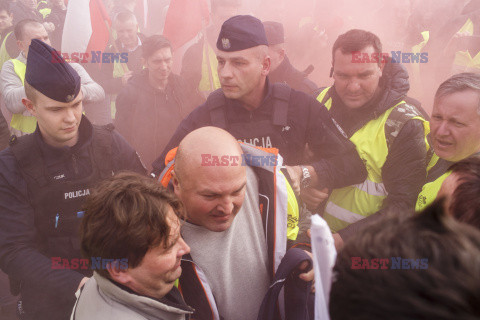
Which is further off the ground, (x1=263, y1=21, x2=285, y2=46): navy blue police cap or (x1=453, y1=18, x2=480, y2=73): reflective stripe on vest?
(x1=263, y1=21, x2=285, y2=46): navy blue police cap

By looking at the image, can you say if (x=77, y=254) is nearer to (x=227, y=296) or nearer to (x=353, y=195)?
(x=227, y=296)

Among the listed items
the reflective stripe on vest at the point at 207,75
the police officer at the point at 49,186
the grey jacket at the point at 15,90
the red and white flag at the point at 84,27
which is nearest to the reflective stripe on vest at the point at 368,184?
the police officer at the point at 49,186

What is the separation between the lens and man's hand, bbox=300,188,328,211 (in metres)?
2.58

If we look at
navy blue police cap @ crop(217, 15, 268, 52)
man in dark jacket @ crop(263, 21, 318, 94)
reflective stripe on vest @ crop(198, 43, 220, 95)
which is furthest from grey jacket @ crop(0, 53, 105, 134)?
man in dark jacket @ crop(263, 21, 318, 94)

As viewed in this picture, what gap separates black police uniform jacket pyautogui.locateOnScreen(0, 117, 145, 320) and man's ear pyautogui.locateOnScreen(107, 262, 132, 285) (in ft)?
2.78

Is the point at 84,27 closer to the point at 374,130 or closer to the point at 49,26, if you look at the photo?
the point at 49,26

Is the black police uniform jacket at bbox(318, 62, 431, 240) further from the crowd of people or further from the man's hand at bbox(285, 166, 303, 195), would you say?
the man's hand at bbox(285, 166, 303, 195)

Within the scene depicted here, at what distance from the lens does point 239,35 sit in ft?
8.61

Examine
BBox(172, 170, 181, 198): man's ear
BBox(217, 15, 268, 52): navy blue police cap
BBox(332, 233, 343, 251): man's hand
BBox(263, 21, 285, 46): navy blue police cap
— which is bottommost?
BBox(332, 233, 343, 251): man's hand

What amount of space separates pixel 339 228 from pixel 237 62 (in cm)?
154

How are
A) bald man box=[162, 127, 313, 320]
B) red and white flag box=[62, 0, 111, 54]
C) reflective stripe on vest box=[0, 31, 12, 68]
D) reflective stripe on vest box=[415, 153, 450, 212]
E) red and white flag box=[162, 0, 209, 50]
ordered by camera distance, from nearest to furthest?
bald man box=[162, 127, 313, 320] → reflective stripe on vest box=[415, 153, 450, 212] → red and white flag box=[62, 0, 111, 54] → red and white flag box=[162, 0, 209, 50] → reflective stripe on vest box=[0, 31, 12, 68]

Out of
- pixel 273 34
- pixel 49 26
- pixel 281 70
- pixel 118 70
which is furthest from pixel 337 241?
pixel 49 26

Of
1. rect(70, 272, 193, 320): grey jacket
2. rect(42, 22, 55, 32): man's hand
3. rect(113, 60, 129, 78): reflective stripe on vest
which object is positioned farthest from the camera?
rect(42, 22, 55, 32): man's hand

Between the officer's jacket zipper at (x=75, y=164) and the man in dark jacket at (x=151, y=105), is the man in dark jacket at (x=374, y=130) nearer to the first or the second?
the officer's jacket zipper at (x=75, y=164)
